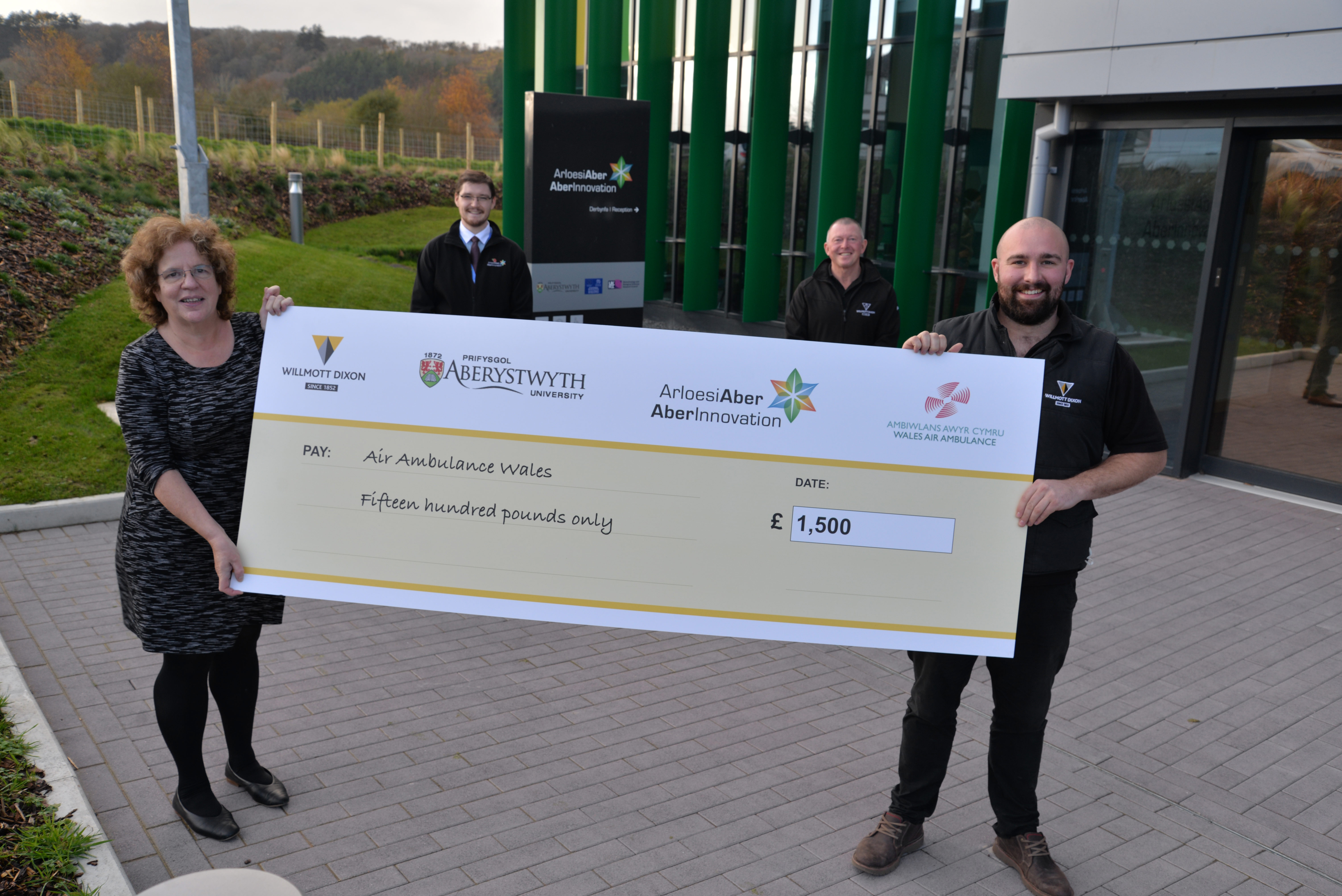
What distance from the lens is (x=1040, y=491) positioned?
10.8 ft

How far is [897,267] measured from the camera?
12359 mm

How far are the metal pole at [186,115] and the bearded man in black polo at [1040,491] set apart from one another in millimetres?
8752

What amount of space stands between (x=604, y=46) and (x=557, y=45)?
0.95 m

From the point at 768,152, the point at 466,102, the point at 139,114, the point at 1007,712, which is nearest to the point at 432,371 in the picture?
the point at 1007,712

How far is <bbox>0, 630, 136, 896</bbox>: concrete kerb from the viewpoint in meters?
3.38

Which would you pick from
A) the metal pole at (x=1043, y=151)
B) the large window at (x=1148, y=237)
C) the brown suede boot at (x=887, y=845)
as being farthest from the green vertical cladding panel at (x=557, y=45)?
the brown suede boot at (x=887, y=845)

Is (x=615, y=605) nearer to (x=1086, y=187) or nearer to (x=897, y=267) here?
(x=1086, y=187)

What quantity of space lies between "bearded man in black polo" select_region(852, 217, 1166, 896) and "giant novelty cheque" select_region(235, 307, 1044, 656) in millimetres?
111

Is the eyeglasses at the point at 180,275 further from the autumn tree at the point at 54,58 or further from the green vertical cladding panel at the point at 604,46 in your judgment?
the autumn tree at the point at 54,58

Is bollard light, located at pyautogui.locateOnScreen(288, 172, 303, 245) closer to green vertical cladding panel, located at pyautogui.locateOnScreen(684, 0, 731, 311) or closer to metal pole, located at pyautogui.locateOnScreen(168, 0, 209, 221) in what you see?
green vertical cladding panel, located at pyautogui.locateOnScreen(684, 0, 731, 311)

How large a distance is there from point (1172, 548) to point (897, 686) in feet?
11.6

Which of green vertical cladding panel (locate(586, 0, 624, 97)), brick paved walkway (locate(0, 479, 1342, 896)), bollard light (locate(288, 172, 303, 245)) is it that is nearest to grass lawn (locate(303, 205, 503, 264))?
bollard light (locate(288, 172, 303, 245))

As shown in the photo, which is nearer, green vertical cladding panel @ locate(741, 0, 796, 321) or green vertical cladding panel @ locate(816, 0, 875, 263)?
green vertical cladding panel @ locate(816, 0, 875, 263)

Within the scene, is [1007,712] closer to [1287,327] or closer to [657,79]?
[1287,327]
